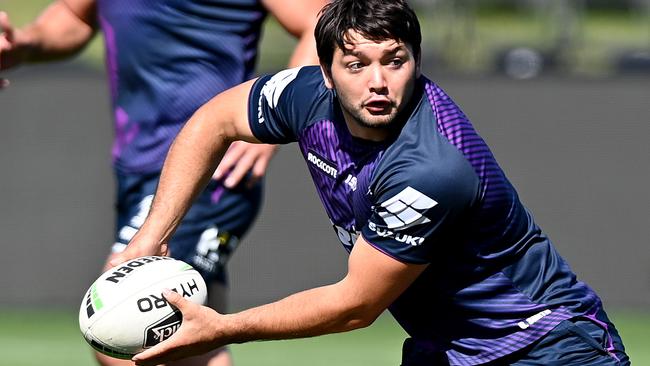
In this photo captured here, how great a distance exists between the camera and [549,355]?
15.0ft

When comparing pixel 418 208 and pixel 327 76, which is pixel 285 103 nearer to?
pixel 327 76

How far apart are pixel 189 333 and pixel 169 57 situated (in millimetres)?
1754

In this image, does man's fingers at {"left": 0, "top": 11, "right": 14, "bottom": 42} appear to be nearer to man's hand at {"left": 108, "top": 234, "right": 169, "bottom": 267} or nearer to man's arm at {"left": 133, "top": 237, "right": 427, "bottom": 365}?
man's hand at {"left": 108, "top": 234, "right": 169, "bottom": 267}

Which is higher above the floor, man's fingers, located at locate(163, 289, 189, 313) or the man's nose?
the man's nose

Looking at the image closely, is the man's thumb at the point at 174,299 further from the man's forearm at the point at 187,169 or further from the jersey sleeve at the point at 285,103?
the jersey sleeve at the point at 285,103

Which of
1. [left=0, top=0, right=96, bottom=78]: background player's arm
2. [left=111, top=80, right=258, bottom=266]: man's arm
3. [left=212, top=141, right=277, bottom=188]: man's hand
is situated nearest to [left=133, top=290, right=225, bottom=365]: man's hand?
[left=111, top=80, right=258, bottom=266]: man's arm

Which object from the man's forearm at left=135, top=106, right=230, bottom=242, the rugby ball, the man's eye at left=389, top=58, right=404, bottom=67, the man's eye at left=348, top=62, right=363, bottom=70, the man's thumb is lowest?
the rugby ball

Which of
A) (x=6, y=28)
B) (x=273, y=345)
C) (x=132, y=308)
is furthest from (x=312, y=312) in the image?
(x=273, y=345)

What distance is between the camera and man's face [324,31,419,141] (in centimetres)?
410

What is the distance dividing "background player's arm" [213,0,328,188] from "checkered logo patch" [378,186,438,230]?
1.64 metres

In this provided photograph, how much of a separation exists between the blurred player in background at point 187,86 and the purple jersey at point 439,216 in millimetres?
871

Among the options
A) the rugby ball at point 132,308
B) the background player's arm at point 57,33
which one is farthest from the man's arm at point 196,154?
the background player's arm at point 57,33

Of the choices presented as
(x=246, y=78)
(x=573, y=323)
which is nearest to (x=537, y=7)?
(x=246, y=78)

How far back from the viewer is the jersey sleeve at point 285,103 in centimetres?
473
